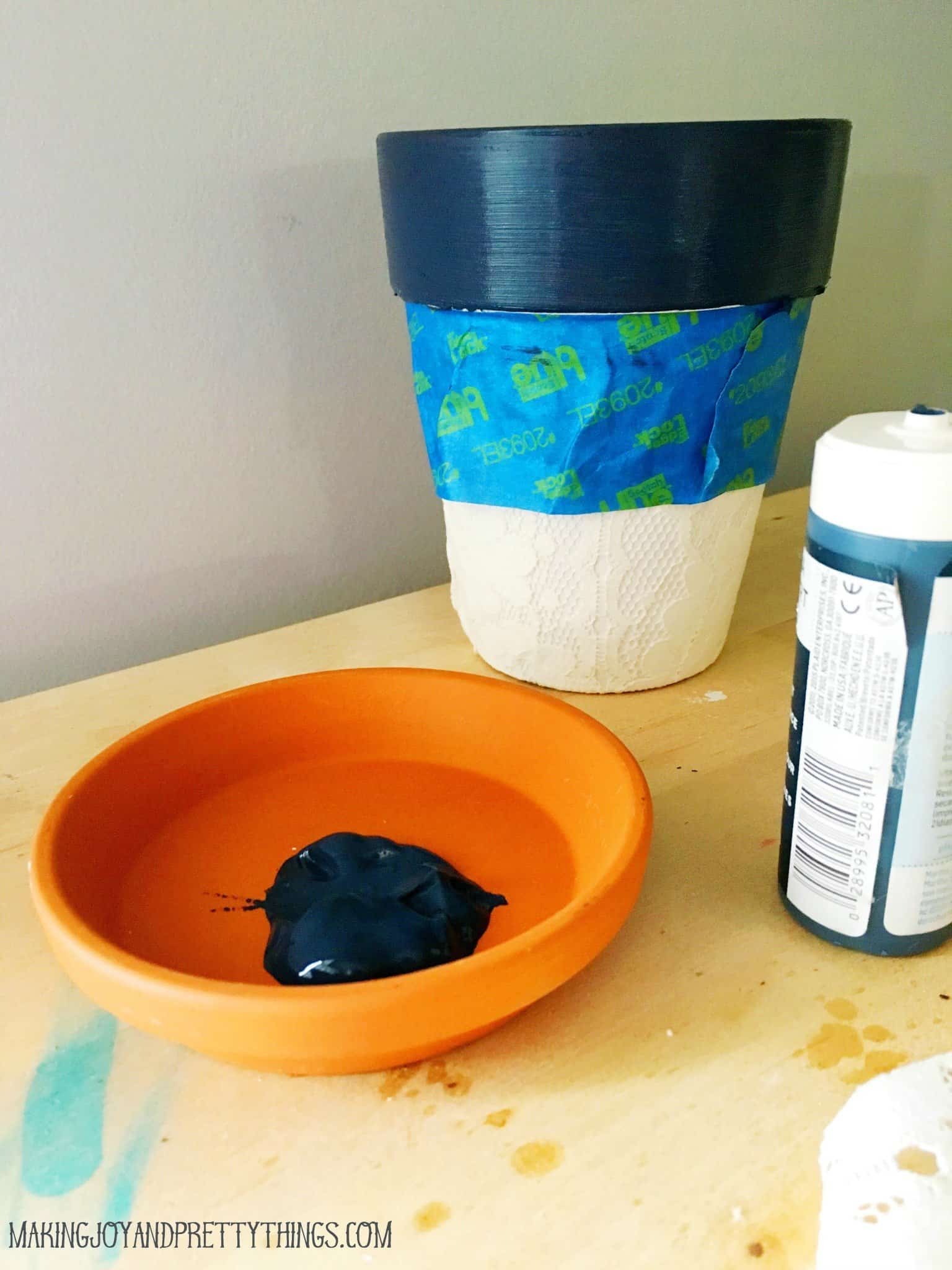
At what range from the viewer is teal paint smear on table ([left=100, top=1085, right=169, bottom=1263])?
27 centimetres

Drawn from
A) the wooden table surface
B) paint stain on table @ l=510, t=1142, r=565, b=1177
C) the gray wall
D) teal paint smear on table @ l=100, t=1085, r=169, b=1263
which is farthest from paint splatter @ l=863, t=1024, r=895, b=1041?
the gray wall

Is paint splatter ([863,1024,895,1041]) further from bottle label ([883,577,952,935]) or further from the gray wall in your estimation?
the gray wall

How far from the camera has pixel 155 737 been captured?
414mm

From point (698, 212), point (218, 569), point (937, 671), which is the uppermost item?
point (698, 212)

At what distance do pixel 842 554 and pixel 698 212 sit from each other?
177mm

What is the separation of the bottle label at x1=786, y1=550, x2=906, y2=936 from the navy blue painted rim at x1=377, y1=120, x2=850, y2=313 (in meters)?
0.16

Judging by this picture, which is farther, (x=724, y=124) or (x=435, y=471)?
(x=435, y=471)

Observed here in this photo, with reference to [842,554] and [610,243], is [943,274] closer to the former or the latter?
[610,243]

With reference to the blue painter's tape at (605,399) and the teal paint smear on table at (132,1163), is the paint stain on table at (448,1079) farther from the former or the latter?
the blue painter's tape at (605,399)

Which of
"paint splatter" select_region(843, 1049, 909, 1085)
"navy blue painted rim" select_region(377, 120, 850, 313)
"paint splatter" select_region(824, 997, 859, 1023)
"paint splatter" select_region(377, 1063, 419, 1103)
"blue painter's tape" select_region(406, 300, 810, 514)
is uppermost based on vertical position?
"navy blue painted rim" select_region(377, 120, 850, 313)

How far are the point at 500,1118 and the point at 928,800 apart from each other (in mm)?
160

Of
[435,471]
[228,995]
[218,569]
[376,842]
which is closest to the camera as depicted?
[228,995]

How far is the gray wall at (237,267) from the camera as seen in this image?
0.53m

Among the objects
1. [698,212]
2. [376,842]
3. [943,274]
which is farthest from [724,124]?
[943,274]
